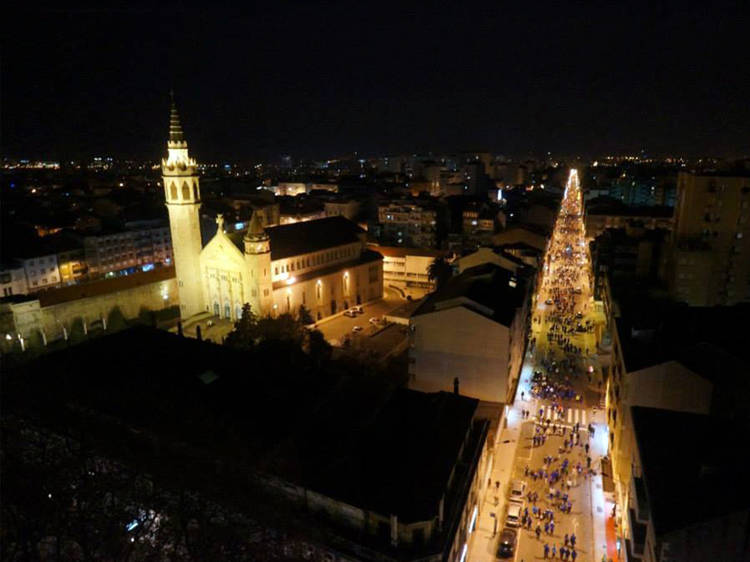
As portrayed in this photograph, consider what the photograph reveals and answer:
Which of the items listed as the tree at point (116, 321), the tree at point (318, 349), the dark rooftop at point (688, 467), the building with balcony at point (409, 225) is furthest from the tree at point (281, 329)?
the building with balcony at point (409, 225)

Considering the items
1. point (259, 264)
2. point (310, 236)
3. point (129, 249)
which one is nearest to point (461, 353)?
point (259, 264)

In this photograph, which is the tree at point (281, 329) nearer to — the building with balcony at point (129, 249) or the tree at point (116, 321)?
the tree at point (116, 321)

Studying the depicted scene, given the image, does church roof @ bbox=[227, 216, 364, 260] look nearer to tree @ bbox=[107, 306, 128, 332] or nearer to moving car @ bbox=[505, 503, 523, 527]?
tree @ bbox=[107, 306, 128, 332]

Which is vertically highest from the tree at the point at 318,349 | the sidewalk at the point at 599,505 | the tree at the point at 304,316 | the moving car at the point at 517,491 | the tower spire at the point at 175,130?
the tower spire at the point at 175,130

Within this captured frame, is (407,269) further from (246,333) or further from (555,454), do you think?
(555,454)

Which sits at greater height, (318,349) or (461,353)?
(461,353)

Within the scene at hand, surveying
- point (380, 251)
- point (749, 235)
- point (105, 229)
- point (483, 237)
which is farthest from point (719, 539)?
point (105, 229)

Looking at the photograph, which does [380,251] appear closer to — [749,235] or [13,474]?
[749,235]

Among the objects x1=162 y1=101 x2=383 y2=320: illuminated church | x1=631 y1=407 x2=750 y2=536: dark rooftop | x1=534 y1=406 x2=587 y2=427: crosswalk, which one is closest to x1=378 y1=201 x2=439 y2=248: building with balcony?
x1=162 y1=101 x2=383 y2=320: illuminated church
